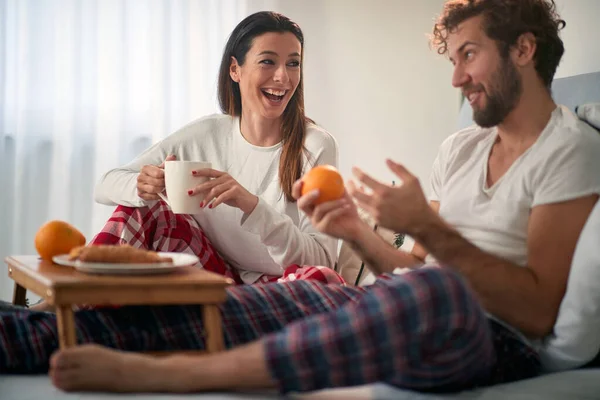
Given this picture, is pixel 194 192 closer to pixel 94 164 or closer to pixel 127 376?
pixel 127 376

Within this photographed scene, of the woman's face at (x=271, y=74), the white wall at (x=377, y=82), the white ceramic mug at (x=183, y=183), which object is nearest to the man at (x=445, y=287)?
the white ceramic mug at (x=183, y=183)

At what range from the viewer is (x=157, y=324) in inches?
59.6

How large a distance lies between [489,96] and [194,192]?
0.73 meters

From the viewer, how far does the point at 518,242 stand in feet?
5.28

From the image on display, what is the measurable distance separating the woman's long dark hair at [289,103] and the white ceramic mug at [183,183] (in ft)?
1.71

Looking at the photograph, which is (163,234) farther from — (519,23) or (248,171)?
(519,23)

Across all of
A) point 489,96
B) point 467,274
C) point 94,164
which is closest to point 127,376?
point 467,274

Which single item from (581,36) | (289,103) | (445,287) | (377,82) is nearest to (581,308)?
(445,287)

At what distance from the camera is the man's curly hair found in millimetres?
1744

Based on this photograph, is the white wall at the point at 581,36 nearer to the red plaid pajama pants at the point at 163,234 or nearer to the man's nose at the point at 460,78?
the man's nose at the point at 460,78

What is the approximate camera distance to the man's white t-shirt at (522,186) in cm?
154

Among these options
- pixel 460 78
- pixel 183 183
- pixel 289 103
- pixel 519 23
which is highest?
pixel 519 23

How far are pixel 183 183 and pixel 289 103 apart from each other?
0.78 m

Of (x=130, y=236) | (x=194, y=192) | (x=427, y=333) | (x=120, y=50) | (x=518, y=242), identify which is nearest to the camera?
(x=427, y=333)
